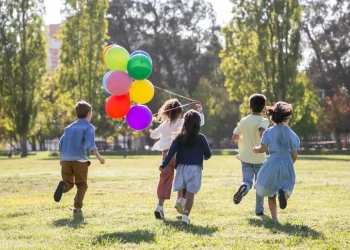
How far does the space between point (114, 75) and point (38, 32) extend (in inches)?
1547

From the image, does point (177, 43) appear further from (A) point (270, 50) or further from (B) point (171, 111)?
(B) point (171, 111)

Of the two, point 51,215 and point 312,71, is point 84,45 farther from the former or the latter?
point 51,215

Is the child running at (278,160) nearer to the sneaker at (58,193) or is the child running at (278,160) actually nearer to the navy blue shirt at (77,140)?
the navy blue shirt at (77,140)

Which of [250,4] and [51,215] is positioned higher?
[250,4]

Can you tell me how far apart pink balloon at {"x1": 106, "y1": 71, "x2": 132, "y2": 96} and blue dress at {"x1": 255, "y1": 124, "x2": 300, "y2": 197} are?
9.15 feet

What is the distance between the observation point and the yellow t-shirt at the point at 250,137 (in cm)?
921

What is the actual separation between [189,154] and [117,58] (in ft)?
8.33

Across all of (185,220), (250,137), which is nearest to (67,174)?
(185,220)

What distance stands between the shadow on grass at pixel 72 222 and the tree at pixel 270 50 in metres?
36.6

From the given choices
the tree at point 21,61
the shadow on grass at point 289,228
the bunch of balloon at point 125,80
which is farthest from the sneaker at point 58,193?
the tree at point 21,61

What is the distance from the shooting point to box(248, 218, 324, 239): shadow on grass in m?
7.09

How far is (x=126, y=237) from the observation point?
7.04 metres

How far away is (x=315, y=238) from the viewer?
22.5 ft

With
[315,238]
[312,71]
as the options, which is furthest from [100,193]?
[312,71]
